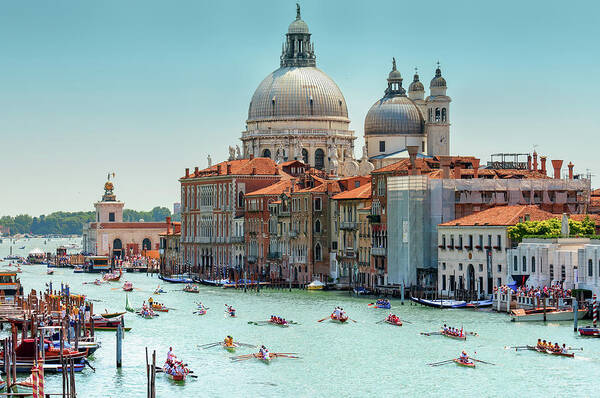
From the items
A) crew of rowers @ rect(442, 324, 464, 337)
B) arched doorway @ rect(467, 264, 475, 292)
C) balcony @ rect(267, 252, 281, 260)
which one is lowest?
crew of rowers @ rect(442, 324, 464, 337)

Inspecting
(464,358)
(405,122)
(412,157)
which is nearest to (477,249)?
(412,157)

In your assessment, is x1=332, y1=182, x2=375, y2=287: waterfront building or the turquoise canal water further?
x1=332, y1=182, x2=375, y2=287: waterfront building

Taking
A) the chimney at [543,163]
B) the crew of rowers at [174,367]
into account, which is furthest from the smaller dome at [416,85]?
the crew of rowers at [174,367]

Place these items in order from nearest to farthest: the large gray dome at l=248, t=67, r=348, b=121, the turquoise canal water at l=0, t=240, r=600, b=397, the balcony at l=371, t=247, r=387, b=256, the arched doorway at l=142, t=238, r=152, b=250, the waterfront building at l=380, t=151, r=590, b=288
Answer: the turquoise canal water at l=0, t=240, r=600, b=397
the waterfront building at l=380, t=151, r=590, b=288
the balcony at l=371, t=247, r=387, b=256
the large gray dome at l=248, t=67, r=348, b=121
the arched doorway at l=142, t=238, r=152, b=250

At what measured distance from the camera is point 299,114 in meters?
118

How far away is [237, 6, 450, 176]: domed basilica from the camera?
112562 millimetres


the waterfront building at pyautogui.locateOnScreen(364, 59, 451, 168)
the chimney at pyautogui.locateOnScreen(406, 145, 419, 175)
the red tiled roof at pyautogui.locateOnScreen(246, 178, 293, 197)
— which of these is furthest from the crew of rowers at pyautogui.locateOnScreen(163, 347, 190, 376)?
the waterfront building at pyautogui.locateOnScreen(364, 59, 451, 168)

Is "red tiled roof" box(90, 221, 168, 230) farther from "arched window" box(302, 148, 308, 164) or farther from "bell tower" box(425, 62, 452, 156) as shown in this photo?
"bell tower" box(425, 62, 452, 156)

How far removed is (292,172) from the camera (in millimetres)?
106438

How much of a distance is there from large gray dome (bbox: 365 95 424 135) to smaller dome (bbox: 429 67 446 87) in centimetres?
391

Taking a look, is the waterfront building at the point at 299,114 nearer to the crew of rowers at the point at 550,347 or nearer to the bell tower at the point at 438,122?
the bell tower at the point at 438,122

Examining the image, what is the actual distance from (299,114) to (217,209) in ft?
45.9

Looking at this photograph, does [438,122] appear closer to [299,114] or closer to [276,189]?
[299,114]

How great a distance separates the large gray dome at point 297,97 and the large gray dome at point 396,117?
6.08m
